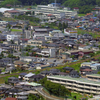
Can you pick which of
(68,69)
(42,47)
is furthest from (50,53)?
(68,69)

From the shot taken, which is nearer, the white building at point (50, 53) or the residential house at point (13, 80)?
the residential house at point (13, 80)

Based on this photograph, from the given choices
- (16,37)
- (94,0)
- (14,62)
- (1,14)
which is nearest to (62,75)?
(14,62)

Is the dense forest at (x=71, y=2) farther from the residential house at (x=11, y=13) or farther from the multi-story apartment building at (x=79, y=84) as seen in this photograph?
the multi-story apartment building at (x=79, y=84)

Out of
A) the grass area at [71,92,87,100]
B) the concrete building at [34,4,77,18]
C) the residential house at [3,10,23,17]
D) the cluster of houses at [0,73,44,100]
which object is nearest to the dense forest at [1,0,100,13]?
the concrete building at [34,4,77,18]

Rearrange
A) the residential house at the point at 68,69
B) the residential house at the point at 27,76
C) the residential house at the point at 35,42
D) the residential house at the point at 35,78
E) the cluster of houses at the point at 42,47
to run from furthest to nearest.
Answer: the residential house at the point at 35,42 → the cluster of houses at the point at 42,47 → the residential house at the point at 68,69 → the residential house at the point at 27,76 → the residential house at the point at 35,78

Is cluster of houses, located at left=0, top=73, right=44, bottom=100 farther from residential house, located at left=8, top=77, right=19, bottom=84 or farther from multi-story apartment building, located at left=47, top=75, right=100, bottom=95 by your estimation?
multi-story apartment building, located at left=47, top=75, right=100, bottom=95

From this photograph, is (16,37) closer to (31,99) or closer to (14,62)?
(14,62)

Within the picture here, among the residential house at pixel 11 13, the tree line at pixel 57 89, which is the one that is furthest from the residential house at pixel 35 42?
the residential house at pixel 11 13

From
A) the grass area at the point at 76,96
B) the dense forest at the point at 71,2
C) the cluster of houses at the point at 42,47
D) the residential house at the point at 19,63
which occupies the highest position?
the dense forest at the point at 71,2
